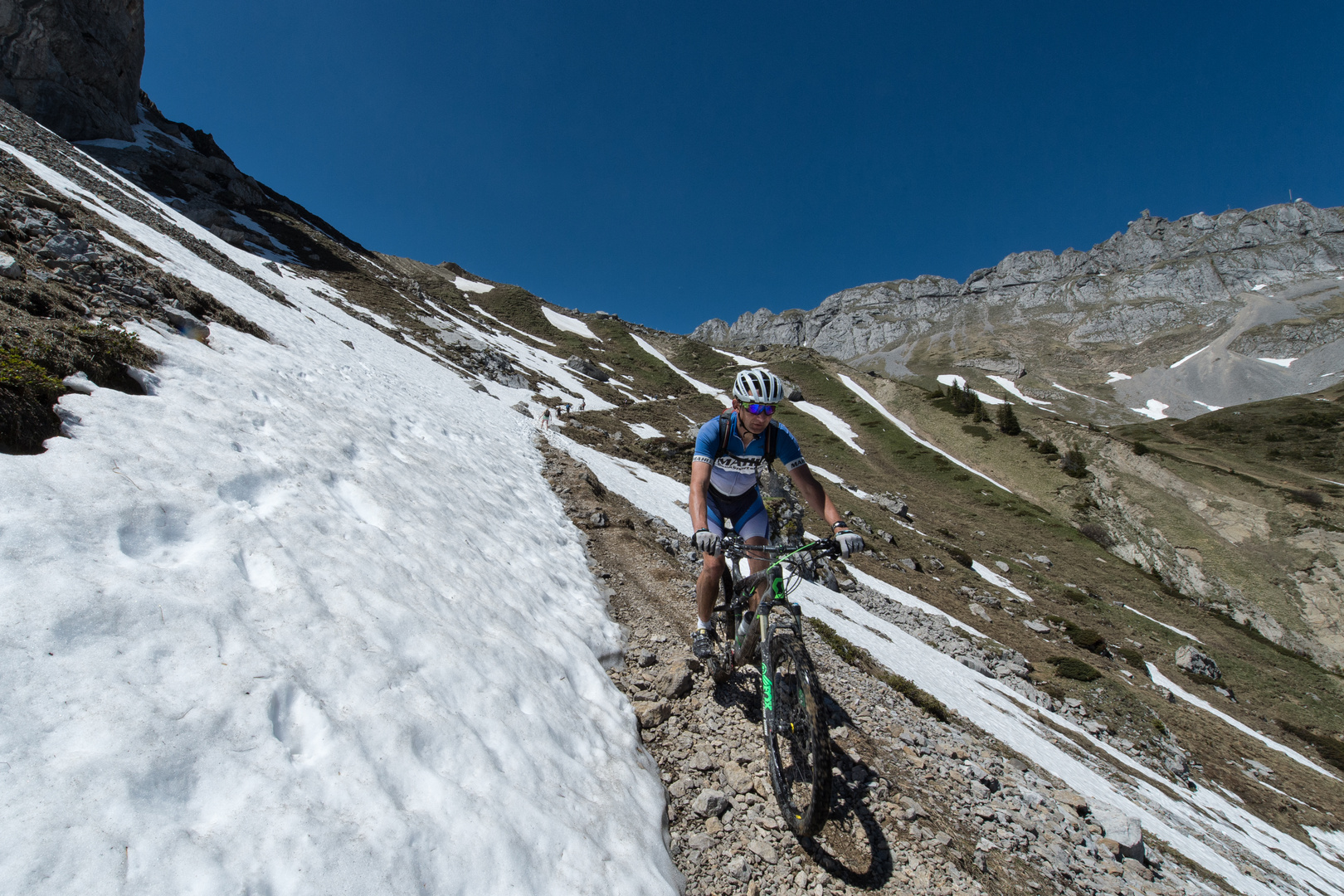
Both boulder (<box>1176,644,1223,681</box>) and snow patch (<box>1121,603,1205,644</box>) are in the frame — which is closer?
boulder (<box>1176,644,1223,681</box>)

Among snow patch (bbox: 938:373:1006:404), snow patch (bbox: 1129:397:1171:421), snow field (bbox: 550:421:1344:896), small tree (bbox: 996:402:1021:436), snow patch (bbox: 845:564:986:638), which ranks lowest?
snow field (bbox: 550:421:1344:896)

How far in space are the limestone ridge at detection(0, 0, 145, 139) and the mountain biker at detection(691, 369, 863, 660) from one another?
89463 millimetres

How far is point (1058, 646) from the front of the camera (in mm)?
23750

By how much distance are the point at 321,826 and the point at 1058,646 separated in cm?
3073

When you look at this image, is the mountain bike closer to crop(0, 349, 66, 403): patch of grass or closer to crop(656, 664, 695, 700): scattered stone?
crop(656, 664, 695, 700): scattered stone

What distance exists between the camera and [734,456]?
20.8ft

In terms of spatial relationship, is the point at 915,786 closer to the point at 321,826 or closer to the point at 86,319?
the point at 321,826

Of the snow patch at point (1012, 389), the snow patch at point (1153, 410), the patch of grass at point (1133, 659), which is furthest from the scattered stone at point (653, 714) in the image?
the snow patch at point (1153, 410)

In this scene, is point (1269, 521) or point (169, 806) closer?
point (169, 806)

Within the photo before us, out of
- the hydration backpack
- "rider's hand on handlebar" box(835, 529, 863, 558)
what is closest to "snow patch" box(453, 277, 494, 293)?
the hydration backpack

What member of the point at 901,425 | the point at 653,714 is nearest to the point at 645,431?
the point at 653,714

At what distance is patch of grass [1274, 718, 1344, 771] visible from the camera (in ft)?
70.3

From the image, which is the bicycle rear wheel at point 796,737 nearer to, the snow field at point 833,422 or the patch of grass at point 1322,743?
the patch of grass at point 1322,743

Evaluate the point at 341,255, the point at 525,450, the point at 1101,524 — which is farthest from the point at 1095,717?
the point at 341,255
